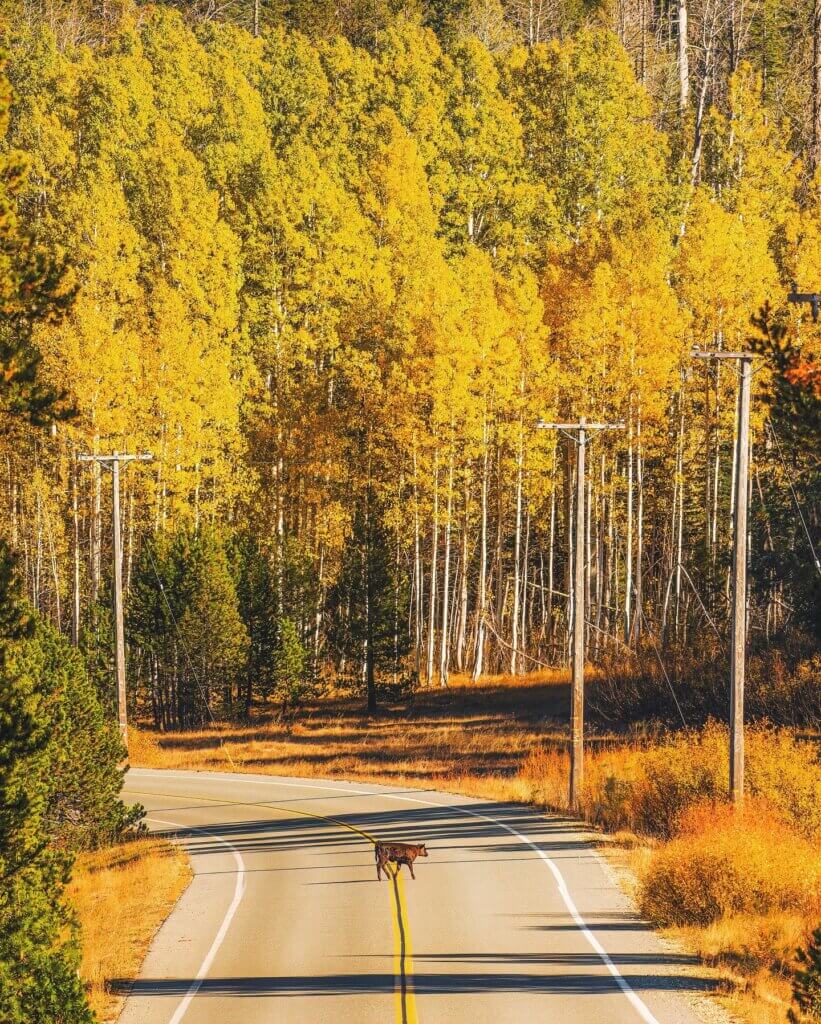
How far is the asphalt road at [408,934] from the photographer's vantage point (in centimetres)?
1658

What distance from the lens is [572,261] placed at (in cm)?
5428

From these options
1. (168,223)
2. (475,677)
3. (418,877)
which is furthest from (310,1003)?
(168,223)

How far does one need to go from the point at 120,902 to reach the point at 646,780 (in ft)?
37.8

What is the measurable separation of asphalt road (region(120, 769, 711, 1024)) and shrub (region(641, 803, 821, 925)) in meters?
0.63

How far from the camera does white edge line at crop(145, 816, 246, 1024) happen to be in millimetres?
16859

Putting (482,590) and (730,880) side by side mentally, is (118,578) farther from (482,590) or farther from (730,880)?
(730,880)

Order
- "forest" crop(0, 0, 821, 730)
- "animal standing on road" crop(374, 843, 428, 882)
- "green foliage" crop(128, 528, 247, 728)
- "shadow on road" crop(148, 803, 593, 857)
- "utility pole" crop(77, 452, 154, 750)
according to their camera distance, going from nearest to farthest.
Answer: "animal standing on road" crop(374, 843, 428, 882) < "shadow on road" crop(148, 803, 593, 857) < "utility pole" crop(77, 452, 154, 750) < "green foliage" crop(128, 528, 247, 728) < "forest" crop(0, 0, 821, 730)

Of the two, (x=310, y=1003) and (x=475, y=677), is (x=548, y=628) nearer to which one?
(x=475, y=677)

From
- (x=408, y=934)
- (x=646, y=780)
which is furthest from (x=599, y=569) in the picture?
(x=408, y=934)

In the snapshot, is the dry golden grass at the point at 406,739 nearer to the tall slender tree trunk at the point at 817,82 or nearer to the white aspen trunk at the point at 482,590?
the white aspen trunk at the point at 482,590

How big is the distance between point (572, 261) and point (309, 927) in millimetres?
37466

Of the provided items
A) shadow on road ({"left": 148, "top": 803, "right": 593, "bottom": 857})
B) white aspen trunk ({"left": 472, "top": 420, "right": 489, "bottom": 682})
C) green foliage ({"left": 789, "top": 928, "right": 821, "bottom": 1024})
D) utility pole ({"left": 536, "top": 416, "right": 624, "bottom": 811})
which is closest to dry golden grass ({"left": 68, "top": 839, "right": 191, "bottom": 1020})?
shadow on road ({"left": 148, "top": 803, "right": 593, "bottom": 857})

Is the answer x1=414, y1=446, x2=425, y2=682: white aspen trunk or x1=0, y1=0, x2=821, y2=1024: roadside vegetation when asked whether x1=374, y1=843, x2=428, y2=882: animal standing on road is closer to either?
x1=0, y1=0, x2=821, y2=1024: roadside vegetation

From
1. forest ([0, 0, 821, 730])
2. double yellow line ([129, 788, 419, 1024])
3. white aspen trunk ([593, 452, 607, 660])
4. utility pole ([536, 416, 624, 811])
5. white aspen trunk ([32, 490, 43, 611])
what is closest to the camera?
double yellow line ([129, 788, 419, 1024])
